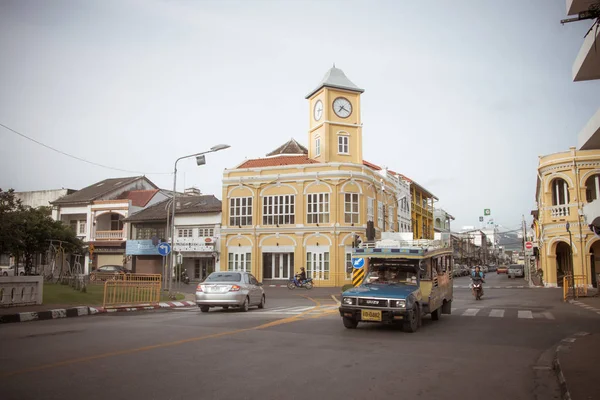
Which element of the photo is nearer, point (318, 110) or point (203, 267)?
point (318, 110)

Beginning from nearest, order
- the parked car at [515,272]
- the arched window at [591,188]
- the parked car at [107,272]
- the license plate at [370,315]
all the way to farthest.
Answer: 1. the license plate at [370,315]
2. the arched window at [591,188]
3. the parked car at [107,272]
4. the parked car at [515,272]

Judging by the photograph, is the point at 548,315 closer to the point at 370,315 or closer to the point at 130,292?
the point at 370,315

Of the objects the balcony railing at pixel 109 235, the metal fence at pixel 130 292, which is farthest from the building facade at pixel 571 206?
the balcony railing at pixel 109 235

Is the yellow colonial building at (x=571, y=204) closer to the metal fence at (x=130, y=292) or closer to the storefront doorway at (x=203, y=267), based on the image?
the metal fence at (x=130, y=292)

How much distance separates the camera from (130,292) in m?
20.3

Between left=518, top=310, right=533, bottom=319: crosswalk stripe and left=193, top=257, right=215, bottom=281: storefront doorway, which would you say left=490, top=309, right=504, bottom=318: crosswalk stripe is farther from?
left=193, top=257, right=215, bottom=281: storefront doorway

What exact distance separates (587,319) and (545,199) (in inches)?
939

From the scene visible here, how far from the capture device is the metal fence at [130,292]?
63.3 ft

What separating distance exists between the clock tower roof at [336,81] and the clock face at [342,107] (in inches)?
47.8

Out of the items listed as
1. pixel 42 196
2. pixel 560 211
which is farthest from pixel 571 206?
pixel 42 196

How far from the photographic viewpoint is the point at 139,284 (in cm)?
2061

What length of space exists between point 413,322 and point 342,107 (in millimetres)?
36730

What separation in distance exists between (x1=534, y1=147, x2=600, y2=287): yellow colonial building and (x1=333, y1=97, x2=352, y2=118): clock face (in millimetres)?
17228

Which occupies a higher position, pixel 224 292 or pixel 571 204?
pixel 571 204
